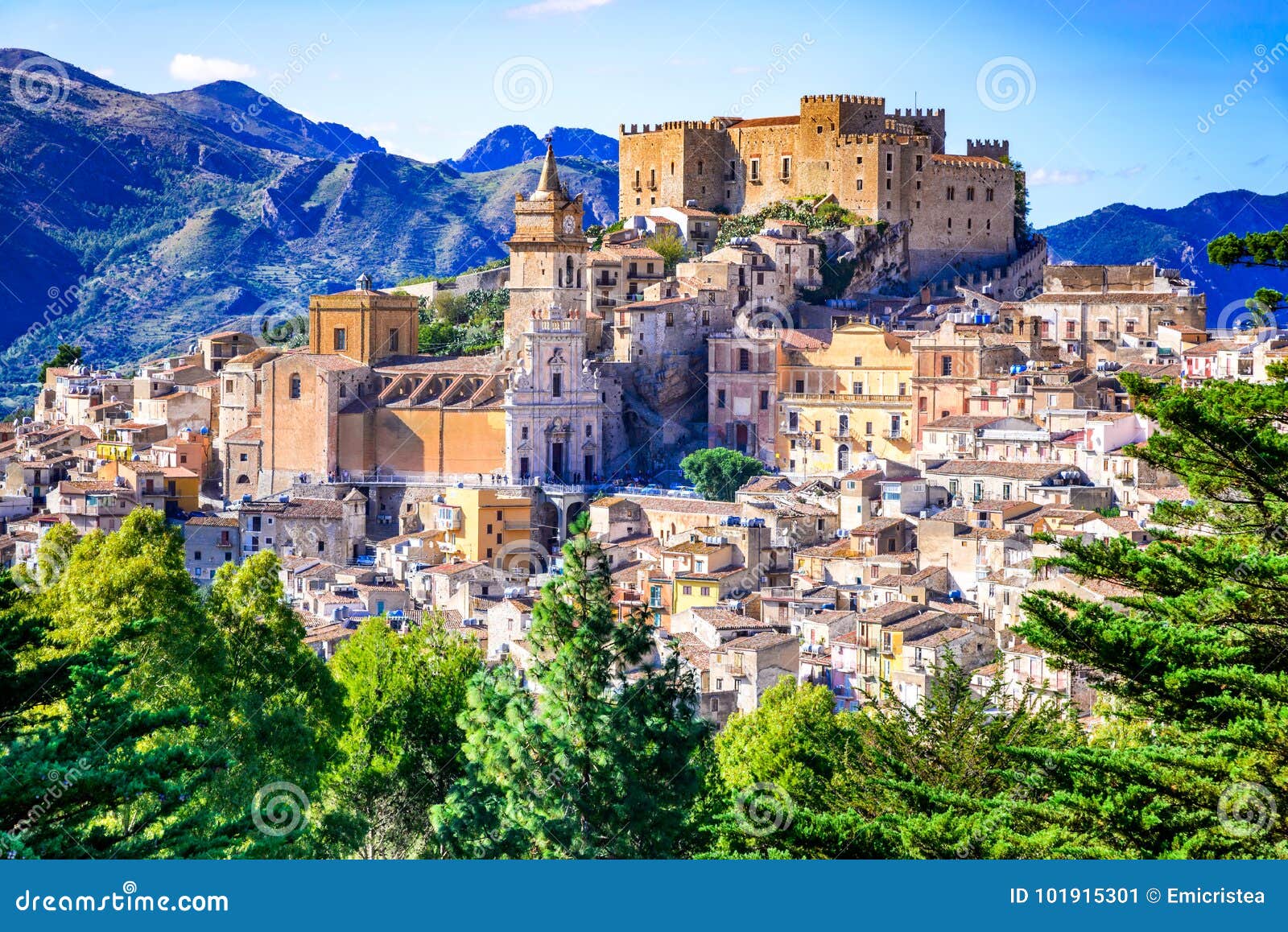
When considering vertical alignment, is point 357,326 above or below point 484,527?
above

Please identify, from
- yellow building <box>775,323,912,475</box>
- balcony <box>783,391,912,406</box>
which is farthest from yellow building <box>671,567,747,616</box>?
balcony <box>783,391,912,406</box>

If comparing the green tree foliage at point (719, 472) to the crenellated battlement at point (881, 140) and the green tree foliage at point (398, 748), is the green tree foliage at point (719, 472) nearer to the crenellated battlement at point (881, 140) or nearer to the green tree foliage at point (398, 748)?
the crenellated battlement at point (881, 140)

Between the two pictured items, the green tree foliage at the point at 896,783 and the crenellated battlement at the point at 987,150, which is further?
the crenellated battlement at the point at 987,150

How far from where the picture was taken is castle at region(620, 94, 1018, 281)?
2562 inches

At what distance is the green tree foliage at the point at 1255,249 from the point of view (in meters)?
16.7

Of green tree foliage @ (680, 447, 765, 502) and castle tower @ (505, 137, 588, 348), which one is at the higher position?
castle tower @ (505, 137, 588, 348)

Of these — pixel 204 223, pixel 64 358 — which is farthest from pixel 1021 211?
pixel 204 223

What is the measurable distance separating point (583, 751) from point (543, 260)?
39.0m

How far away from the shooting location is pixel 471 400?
185 feet

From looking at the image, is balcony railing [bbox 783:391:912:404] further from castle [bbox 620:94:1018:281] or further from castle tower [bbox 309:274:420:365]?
castle tower [bbox 309:274:420:365]

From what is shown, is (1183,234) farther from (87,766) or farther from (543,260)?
(87,766)

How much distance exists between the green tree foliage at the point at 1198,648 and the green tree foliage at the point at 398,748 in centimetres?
1069

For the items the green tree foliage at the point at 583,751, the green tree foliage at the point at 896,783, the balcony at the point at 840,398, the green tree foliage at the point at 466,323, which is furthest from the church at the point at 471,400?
the green tree foliage at the point at 583,751

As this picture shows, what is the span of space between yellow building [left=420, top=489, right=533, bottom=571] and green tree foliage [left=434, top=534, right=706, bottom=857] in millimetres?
28795
